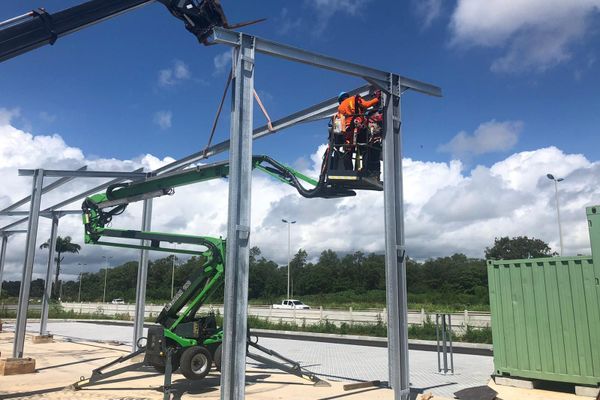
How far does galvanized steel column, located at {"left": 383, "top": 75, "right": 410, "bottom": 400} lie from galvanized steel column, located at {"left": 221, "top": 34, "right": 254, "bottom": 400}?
2.75 meters

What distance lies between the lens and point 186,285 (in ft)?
36.7

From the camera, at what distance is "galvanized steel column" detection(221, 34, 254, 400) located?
6.70 metres

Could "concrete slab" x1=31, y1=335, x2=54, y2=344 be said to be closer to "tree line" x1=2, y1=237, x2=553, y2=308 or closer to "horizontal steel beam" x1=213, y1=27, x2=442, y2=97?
"horizontal steel beam" x1=213, y1=27, x2=442, y2=97

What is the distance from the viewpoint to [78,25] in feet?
29.8

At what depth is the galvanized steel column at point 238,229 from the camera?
670 cm

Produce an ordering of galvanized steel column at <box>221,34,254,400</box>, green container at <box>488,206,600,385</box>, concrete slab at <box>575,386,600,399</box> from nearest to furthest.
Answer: galvanized steel column at <box>221,34,254,400</box> < concrete slab at <box>575,386,600,399</box> < green container at <box>488,206,600,385</box>

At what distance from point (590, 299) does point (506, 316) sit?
1.57m

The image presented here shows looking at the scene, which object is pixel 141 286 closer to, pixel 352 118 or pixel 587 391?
pixel 352 118

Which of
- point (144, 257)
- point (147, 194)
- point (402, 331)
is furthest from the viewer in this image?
point (144, 257)

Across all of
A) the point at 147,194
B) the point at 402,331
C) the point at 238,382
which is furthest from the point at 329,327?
the point at 238,382

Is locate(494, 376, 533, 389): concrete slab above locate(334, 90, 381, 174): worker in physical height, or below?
below

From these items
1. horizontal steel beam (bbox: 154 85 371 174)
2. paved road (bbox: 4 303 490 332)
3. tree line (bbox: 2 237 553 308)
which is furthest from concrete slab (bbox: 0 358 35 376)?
tree line (bbox: 2 237 553 308)

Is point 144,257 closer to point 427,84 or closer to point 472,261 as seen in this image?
point 427,84

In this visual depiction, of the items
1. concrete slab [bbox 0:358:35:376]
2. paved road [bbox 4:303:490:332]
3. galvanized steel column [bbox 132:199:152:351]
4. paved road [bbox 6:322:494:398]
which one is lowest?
paved road [bbox 6:322:494:398]
